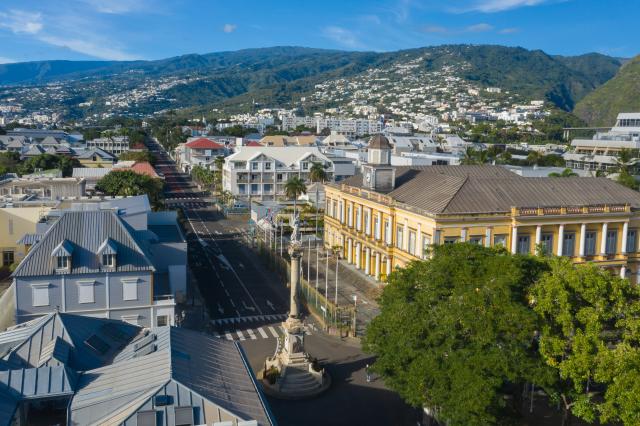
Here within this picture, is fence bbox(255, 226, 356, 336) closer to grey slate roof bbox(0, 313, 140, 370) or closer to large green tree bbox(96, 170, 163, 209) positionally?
grey slate roof bbox(0, 313, 140, 370)

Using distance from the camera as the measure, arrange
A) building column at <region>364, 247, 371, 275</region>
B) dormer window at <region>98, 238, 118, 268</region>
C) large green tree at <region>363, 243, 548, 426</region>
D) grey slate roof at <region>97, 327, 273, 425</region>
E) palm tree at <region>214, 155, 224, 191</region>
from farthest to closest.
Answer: palm tree at <region>214, 155, 224, 191</region> < building column at <region>364, 247, 371, 275</region> < dormer window at <region>98, 238, 118, 268</region> < large green tree at <region>363, 243, 548, 426</region> < grey slate roof at <region>97, 327, 273, 425</region>

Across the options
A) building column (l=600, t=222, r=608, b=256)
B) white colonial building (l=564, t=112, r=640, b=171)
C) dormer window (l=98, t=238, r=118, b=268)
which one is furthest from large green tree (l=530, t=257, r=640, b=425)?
white colonial building (l=564, t=112, r=640, b=171)

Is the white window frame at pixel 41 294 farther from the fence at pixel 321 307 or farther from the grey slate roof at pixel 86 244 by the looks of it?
the fence at pixel 321 307

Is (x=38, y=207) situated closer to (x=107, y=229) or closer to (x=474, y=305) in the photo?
(x=107, y=229)

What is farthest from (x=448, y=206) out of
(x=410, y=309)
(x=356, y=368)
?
(x=410, y=309)

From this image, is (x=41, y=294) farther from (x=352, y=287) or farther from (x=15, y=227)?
(x=352, y=287)

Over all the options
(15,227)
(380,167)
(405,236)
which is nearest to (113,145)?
(15,227)
